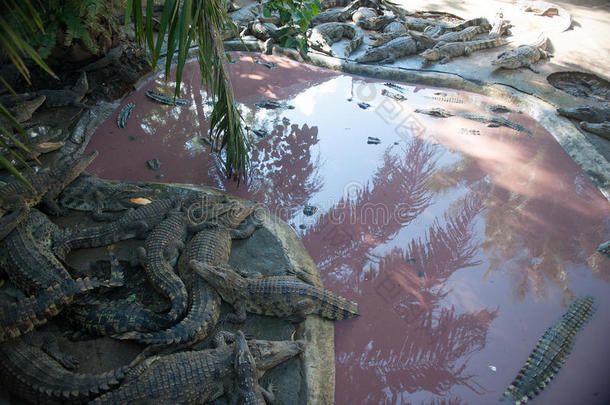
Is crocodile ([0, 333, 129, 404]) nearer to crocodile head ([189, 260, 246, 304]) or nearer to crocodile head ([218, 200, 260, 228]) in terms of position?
crocodile head ([189, 260, 246, 304])

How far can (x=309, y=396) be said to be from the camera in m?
2.56

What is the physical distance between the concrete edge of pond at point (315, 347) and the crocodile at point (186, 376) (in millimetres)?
295

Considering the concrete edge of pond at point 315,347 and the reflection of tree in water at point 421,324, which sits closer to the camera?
the concrete edge of pond at point 315,347

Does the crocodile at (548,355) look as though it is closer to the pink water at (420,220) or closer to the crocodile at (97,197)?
the pink water at (420,220)

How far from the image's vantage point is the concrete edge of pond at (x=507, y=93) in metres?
4.99

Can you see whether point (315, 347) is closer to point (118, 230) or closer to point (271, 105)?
point (118, 230)

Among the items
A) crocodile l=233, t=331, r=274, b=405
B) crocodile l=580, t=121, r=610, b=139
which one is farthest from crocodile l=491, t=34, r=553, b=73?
crocodile l=233, t=331, r=274, b=405

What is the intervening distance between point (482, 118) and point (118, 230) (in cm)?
527

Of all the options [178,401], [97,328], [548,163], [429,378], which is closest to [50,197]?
[97,328]

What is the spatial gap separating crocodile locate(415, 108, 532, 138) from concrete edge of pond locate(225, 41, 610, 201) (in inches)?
18.0

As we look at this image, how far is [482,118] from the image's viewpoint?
589 cm

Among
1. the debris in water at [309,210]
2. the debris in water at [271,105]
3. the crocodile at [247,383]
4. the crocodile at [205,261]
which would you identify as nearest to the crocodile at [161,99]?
the debris in water at [271,105]

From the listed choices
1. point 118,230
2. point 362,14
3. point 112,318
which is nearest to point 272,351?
point 112,318

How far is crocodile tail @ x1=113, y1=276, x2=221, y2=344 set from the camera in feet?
8.52
